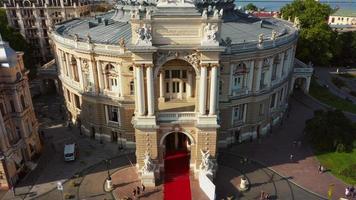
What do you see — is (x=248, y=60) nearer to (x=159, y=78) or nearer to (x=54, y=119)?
(x=159, y=78)

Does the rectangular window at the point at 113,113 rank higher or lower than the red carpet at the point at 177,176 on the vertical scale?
higher

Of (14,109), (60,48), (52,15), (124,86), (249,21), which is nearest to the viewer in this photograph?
(14,109)

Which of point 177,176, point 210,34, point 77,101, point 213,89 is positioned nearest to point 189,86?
point 213,89

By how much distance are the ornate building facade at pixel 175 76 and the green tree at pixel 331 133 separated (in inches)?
320

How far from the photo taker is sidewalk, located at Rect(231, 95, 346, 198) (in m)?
43.2

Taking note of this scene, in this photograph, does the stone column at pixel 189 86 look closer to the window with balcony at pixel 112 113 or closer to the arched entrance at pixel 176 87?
the arched entrance at pixel 176 87

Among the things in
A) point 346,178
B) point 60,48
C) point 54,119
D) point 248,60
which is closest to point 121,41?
point 60,48

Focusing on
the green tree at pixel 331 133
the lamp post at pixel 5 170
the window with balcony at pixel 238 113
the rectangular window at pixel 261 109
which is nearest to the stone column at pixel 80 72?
the lamp post at pixel 5 170

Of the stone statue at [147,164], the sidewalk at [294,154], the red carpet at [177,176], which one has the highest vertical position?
the stone statue at [147,164]

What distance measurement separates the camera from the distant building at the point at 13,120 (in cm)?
4084

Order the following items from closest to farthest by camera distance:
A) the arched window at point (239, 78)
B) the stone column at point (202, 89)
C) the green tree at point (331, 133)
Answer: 1. the stone column at point (202, 89)
2. the arched window at point (239, 78)
3. the green tree at point (331, 133)

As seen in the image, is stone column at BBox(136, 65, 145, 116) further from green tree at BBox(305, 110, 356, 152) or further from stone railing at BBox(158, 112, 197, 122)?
green tree at BBox(305, 110, 356, 152)

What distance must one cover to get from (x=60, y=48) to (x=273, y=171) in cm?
3921

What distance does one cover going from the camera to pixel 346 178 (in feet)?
145
